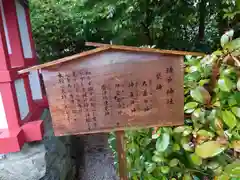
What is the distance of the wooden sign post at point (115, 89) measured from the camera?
1.11 m

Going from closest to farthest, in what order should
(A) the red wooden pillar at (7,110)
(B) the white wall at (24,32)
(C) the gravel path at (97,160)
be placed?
Answer: (A) the red wooden pillar at (7,110) → (B) the white wall at (24,32) → (C) the gravel path at (97,160)

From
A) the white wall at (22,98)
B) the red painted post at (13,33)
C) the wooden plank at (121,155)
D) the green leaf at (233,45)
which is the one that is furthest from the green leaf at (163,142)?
the red painted post at (13,33)

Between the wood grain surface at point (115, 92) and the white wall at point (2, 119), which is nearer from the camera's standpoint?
the wood grain surface at point (115, 92)

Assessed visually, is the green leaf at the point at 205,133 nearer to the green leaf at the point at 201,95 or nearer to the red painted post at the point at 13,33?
the green leaf at the point at 201,95

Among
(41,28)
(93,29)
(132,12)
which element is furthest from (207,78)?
(41,28)

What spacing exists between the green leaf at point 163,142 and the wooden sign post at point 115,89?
0.22ft

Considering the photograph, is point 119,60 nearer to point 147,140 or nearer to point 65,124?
point 65,124

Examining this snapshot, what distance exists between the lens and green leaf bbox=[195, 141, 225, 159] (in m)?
0.97

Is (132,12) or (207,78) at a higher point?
(132,12)

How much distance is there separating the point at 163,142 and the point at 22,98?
175cm

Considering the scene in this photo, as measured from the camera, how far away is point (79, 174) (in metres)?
3.54

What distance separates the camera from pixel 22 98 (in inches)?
92.4

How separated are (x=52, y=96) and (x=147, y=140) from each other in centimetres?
64

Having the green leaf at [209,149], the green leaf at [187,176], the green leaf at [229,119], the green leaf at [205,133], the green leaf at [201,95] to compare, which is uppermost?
the green leaf at [201,95]
